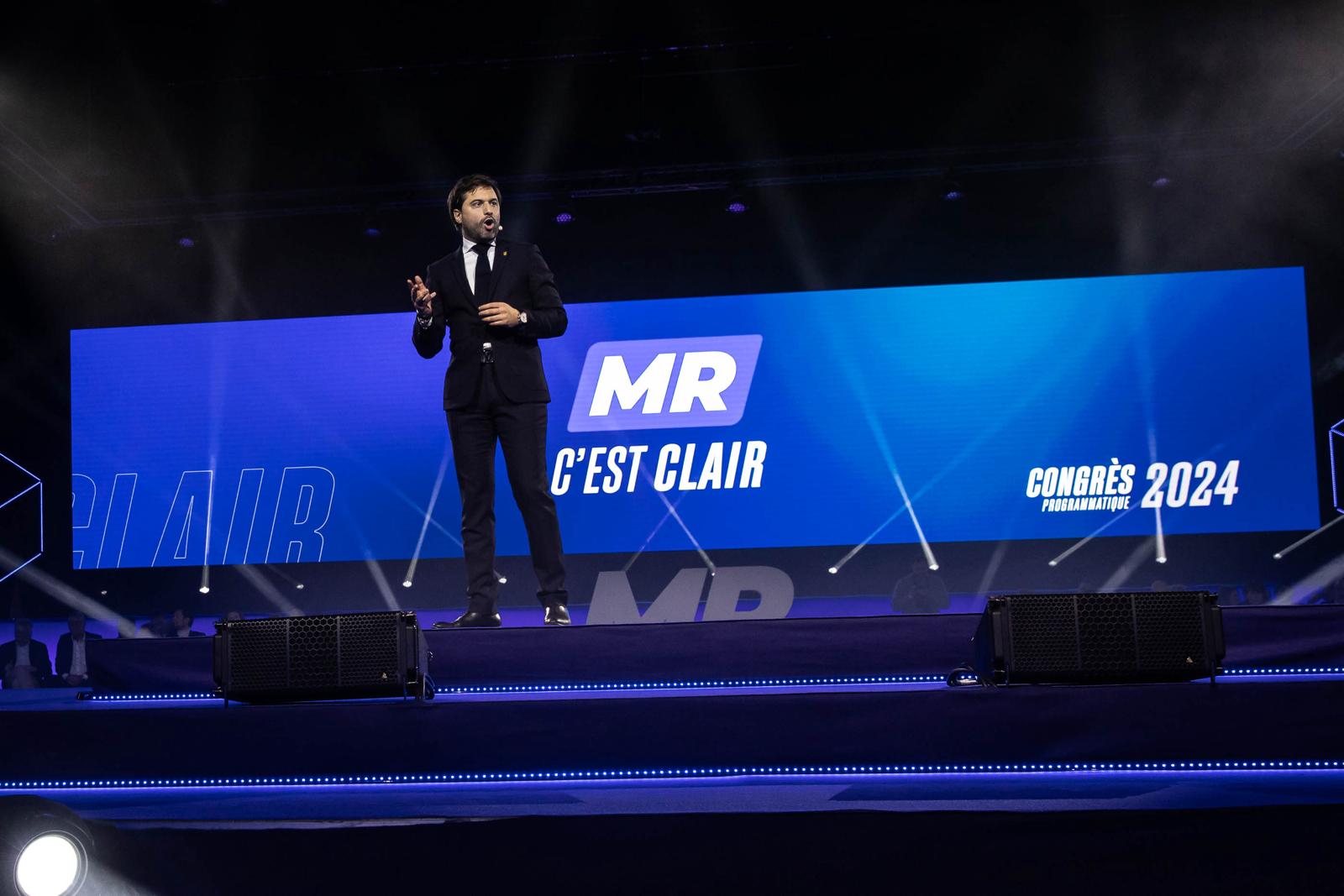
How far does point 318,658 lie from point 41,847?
0.84 metres

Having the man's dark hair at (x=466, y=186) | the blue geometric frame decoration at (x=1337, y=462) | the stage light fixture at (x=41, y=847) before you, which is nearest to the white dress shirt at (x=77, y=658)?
the man's dark hair at (x=466, y=186)

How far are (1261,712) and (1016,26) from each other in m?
5.07

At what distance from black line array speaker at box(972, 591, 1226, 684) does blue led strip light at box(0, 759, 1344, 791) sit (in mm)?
199

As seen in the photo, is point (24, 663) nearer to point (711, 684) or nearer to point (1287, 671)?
point (711, 684)

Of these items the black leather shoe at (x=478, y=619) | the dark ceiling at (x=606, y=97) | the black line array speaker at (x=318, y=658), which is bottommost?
the black line array speaker at (x=318, y=658)

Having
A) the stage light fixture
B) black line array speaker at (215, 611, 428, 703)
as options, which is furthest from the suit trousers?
the stage light fixture

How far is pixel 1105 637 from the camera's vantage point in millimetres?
2412

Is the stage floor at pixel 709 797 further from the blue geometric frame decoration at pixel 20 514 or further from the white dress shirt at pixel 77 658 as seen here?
the blue geometric frame decoration at pixel 20 514

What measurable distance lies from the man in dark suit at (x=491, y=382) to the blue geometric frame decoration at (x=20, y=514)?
6.46m

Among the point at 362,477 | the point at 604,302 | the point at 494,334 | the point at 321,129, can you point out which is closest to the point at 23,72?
the point at 321,129

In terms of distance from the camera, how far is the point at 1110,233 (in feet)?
25.7

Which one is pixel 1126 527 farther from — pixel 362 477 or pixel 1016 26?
pixel 362 477

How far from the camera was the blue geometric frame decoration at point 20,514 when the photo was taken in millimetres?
8289

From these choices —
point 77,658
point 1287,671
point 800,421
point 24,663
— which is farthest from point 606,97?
point 1287,671
